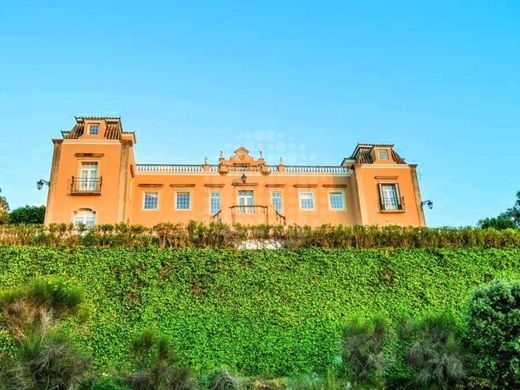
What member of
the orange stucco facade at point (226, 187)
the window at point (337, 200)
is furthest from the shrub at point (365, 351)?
the window at point (337, 200)

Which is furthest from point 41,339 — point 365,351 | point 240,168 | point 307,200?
point 307,200

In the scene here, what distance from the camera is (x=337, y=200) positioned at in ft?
78.0

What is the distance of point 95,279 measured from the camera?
10.2m

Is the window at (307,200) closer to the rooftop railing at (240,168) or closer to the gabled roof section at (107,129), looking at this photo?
the rooftop railing at (240,168)

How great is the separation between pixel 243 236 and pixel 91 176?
12192mm

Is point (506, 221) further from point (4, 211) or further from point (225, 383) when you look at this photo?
point (4, 211)

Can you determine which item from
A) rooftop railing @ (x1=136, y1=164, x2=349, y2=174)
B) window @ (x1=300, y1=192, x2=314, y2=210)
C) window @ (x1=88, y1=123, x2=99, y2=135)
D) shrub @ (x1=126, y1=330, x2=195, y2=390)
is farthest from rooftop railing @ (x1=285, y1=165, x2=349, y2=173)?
shrub @ (x1=126, y1=330, x2=195, y2=390)

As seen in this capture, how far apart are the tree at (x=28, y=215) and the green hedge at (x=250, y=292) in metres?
17.3

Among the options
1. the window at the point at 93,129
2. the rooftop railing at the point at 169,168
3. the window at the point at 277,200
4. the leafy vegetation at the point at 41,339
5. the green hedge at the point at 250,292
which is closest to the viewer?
the leafy vegetation at the point at 41,339

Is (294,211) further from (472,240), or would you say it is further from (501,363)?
(501,363)

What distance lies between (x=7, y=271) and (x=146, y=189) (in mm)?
13053

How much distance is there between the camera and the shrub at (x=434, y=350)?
7441 mm

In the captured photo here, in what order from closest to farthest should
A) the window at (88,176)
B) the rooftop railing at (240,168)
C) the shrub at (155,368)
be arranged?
the shrub at (155,368) → the window at (88,176) → the rooftop railing at (240,168)

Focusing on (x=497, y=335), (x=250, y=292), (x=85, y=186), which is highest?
(x=85, y=186)
